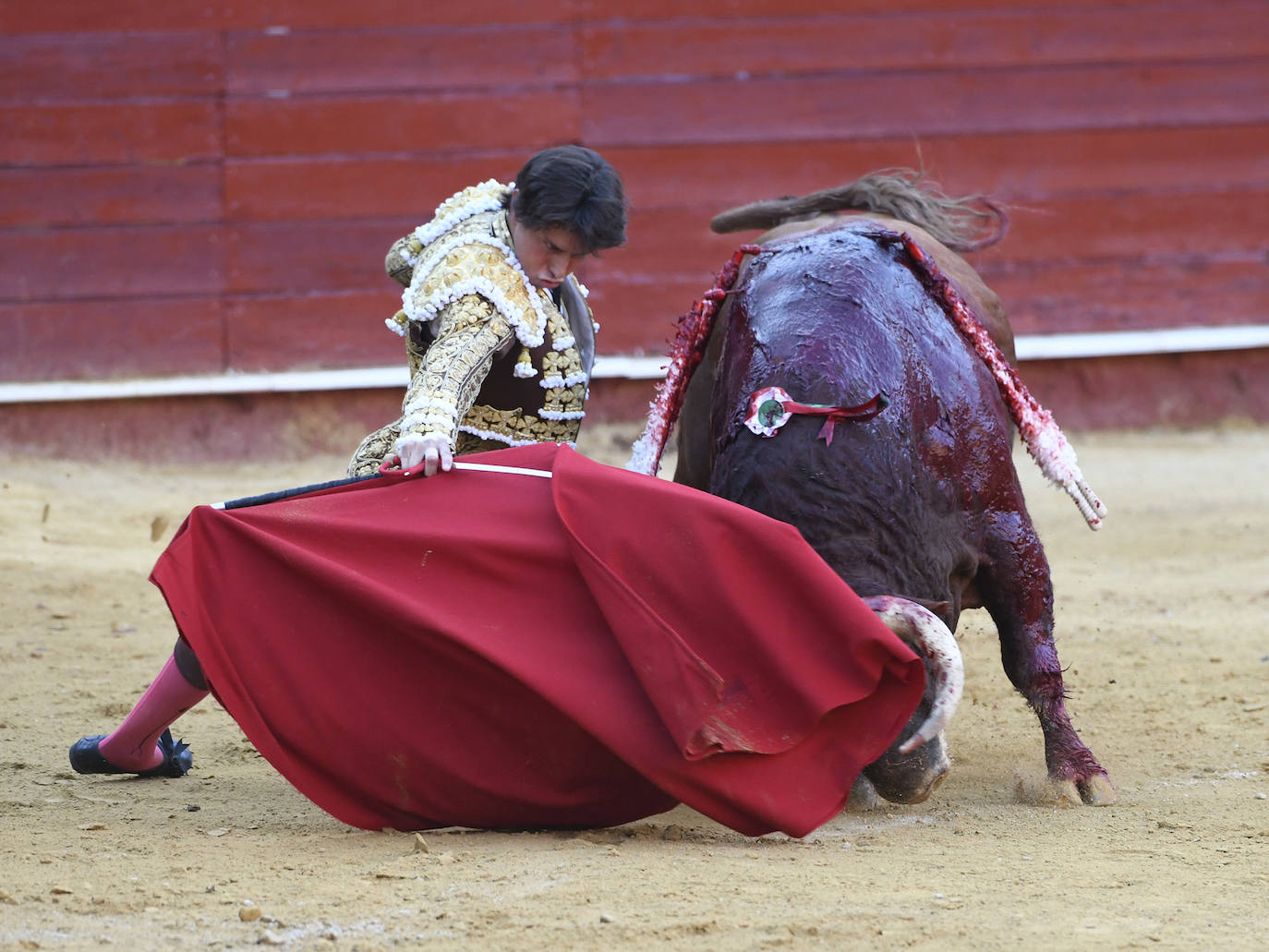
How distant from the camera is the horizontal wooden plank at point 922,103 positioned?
6.97 m

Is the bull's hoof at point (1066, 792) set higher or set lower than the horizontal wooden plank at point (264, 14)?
lower

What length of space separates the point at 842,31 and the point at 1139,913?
5.64 metres

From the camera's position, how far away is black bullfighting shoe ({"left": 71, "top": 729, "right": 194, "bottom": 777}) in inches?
110

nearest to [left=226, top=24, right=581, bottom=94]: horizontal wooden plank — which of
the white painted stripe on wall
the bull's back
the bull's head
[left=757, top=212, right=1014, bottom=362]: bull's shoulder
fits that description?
the white painted stripe on wall

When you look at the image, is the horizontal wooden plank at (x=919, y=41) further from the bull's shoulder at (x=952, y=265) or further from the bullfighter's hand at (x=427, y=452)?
the bullfighter's hand at (x=427, y=452)

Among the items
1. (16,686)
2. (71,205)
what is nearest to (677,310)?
(71,205)

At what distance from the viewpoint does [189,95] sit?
6797mm

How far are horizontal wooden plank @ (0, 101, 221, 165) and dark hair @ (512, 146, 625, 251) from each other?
15.4 feet

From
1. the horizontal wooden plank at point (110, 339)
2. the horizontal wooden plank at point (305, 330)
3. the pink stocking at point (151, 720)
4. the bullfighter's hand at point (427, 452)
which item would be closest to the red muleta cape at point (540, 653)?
the bullfighter's hand at point (427, 452)

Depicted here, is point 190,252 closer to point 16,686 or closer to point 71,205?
point 71,205

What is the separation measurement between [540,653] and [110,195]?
17.0ft

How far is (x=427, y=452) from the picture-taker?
2463 millimetres

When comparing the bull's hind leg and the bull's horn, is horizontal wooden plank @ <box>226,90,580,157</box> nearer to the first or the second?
the bull's hind leg

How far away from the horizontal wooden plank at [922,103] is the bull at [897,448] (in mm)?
3743
